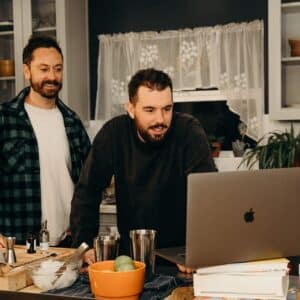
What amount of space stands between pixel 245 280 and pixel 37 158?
1465 mm

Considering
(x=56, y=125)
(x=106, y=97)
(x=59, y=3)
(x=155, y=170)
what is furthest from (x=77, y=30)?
(x=155, y=170)

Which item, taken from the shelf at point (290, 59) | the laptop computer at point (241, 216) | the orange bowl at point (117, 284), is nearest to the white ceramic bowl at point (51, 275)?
the orange bowl at point (117, 284)

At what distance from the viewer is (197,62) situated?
4148 mm

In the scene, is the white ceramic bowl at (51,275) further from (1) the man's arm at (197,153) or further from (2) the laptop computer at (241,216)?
(1) the man's arm at (197,153)

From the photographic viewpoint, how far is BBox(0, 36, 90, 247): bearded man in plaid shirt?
106 inches

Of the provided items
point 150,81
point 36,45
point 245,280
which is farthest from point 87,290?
point 36,45

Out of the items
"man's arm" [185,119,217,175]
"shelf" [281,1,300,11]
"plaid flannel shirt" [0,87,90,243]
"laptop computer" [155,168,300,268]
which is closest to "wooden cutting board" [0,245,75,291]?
"laptop computer" [155,168,300,268]

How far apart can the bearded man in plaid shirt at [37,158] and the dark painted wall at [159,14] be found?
5.53 feet

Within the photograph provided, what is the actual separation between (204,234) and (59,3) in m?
3.03

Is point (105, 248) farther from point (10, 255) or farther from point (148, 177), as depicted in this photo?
point (148, 177)

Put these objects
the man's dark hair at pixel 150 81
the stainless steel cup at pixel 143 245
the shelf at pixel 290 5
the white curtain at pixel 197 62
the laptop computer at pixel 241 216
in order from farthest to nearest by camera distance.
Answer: the white curtain at pixel 197 62 → the shelf at pixel 290 5 → the man's dark hair at pixel 150 81 → the stainless steel cup at pixel 143 245 → the laptop computer at pixel 241 216

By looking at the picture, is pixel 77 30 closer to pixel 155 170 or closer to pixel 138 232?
pixel 155 170

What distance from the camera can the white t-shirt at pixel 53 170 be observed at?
272 centimetres

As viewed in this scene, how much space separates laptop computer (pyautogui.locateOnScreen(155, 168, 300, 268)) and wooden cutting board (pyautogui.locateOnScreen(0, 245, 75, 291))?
466mm
